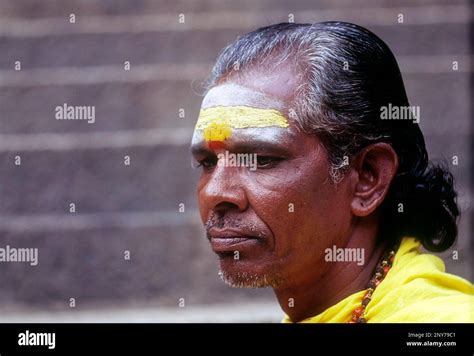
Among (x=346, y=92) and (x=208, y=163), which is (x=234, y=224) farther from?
(x=346, y=92)

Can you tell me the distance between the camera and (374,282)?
344cm

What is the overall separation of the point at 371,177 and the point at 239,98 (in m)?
0.53

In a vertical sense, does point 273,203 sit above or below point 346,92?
below

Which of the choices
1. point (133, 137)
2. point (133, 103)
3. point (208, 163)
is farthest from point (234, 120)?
point (133, 103)

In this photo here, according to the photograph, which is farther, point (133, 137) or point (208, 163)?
point (133, 137)

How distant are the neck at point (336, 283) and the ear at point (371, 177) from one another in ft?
0.35

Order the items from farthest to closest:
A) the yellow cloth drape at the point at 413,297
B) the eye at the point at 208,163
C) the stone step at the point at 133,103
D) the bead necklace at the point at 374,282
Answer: the stone step at the point at 133,103 < the eye at the point at 208,163 < the bead necklace at the point at 374,282 < the yellow cloth drape at the point at 413,297

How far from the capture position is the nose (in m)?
3.44

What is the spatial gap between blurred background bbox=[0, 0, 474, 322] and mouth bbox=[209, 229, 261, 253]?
12.0 ft

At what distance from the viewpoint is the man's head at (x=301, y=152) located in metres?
3.42

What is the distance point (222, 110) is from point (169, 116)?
13.9 feet

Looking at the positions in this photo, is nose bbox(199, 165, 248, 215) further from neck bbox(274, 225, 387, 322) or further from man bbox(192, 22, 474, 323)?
neck bbox(274, 225, 387, 322)

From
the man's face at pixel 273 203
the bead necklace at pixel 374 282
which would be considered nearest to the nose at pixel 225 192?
the man's face at pixel 273 203

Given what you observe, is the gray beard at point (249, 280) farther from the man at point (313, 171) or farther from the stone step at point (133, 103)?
the stone step at point (133, 103)
